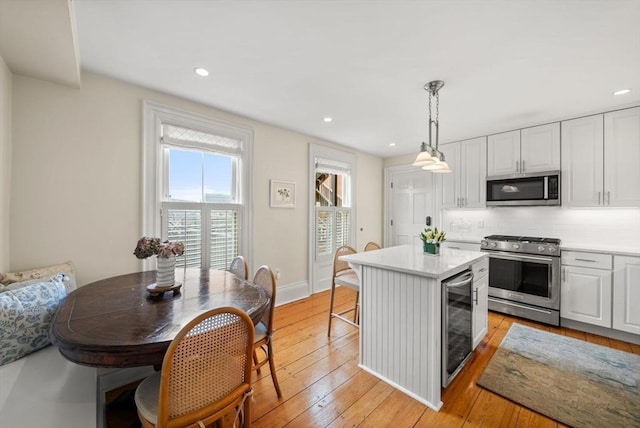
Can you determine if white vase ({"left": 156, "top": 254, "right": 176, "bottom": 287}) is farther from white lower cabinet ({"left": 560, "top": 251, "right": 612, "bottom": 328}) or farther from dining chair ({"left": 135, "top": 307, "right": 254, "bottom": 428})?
white lower cabinet ({"left": 560, "top": 251, "right": 612, "bottom": 328})

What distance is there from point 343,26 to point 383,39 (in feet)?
1.03

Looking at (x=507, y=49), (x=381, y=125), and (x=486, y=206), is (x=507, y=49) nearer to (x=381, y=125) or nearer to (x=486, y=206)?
(x=381, y=125)

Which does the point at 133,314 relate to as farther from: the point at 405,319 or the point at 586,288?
the point at 586,288

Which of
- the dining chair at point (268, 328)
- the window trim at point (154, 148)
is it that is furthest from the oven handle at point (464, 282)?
the window trim at point (154, 148)

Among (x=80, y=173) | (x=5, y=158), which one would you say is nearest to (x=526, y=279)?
(x=80, y=173)

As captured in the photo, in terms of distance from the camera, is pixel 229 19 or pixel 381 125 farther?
pixel 381 125

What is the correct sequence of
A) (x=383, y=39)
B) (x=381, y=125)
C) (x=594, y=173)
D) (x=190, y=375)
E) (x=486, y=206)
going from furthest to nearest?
(x=486, y=206) < (x=381, y=125) < (x=594, y=173) < (x=383, y=39) < (x=190, y=375)

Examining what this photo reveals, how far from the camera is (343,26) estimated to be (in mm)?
1658

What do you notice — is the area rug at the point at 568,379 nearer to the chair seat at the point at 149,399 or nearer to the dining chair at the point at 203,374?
the dining chair at the point at 203,374

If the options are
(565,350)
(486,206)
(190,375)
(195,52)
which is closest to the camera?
(190,375)

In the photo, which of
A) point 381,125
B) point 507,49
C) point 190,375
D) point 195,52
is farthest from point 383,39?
point 190,375

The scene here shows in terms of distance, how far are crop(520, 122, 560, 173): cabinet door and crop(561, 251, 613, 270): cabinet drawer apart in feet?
3.64

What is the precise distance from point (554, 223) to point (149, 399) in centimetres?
465

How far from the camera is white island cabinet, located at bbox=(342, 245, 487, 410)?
1721mm
